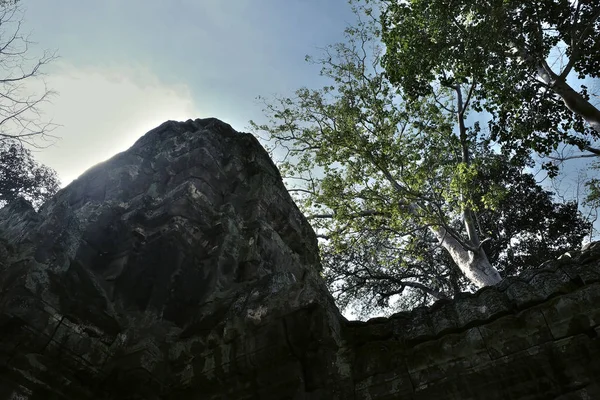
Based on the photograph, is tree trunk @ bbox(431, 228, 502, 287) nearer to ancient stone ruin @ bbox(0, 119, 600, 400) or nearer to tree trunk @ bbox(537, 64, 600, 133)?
tree trunk @ bbox(537, 64, 600, 133)

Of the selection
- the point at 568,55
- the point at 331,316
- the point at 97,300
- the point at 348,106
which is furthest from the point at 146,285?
the point at 348,106

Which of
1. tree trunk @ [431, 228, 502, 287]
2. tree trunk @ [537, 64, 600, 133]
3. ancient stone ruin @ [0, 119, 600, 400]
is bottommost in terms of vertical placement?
ancient stone ruin @ [0, 119, 600, 400]

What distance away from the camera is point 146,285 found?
477 centimetres

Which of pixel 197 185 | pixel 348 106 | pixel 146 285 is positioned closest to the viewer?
pixel 146 285

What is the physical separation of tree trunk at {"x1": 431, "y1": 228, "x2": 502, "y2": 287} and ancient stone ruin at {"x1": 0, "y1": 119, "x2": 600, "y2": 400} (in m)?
8.70

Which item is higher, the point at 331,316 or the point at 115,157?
the point at 115,157

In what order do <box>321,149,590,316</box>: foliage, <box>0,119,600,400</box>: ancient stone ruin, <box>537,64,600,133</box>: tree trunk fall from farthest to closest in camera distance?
<box>321,149,590,316</box>: foliage, <box>537,64,600,133</box>: tree trunk, <box>0,119,600,400</box>: ancient stone ruin

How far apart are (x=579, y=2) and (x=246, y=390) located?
10.8 m

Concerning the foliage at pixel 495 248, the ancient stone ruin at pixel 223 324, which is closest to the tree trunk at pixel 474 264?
the foliage at pixel 495 248

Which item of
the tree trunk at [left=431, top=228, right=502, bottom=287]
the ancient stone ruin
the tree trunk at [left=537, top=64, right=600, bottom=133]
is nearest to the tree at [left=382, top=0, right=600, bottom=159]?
the tree trunk at [left=537, top=64, right=600, bottom=133]

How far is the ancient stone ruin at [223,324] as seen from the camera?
3240mm

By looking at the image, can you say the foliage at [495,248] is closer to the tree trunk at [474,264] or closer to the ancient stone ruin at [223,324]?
the tree trunk at [474,264]

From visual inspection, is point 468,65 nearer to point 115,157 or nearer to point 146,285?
point 115,157

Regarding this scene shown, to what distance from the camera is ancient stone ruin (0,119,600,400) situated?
3240mm
